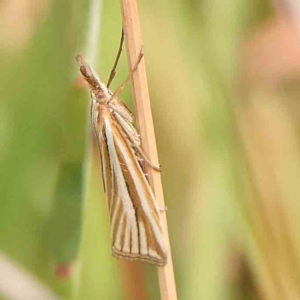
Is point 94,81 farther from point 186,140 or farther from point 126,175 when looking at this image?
point 186,140

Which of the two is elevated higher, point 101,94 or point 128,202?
point 101,94

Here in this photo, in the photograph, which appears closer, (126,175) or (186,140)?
(126,175)

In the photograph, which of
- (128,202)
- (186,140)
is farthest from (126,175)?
(186,140)

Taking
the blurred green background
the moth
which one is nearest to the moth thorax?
the moth

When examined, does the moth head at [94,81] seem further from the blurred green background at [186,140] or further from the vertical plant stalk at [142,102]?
the blurred green background at [186,140]

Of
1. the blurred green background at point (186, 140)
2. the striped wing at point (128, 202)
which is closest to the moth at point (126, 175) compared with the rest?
the striped wing at point (128, 202)

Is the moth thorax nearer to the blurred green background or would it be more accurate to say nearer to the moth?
the moth

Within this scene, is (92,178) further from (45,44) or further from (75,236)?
(45,44)
